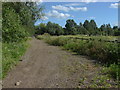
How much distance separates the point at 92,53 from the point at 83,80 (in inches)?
261

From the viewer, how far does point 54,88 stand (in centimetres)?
611

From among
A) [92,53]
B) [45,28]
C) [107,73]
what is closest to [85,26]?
[45,28]

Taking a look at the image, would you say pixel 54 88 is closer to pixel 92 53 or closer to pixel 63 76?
pixel 63 76

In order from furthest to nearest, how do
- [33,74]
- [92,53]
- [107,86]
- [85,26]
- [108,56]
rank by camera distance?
Result: [85,26]
[92,53]
[108,56]
[33,74]
[107,86]

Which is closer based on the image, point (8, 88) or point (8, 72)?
point (8, 88)

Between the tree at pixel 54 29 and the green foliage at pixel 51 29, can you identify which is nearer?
the tree at pixel 54 29

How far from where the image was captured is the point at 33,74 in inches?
316

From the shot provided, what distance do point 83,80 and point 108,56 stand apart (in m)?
4.17

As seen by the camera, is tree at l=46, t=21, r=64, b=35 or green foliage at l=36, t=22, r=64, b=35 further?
green foliage at l=36, t=22, r=64, b=35

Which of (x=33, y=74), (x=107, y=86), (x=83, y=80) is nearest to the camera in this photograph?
(x=107, y=86)

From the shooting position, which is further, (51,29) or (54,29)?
(51,29)

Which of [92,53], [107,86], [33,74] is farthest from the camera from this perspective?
[92,53]

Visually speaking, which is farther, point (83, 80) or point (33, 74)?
point (33, 74)

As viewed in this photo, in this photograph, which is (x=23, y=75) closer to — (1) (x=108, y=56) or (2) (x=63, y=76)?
(2) (x=63, y=76)
